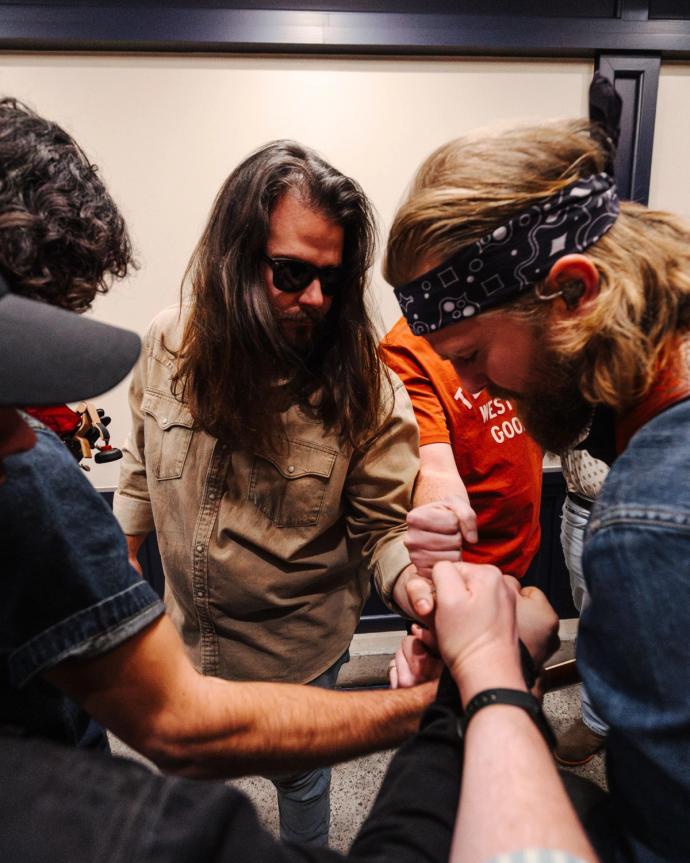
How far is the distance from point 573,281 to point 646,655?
61 cm

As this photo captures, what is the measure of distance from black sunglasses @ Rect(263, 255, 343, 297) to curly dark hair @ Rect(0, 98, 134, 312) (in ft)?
1.47

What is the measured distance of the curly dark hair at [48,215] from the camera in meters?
0.95

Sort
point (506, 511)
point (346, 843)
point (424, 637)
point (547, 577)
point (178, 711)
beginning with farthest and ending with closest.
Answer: point (547, 577) → point (346, 843) → point (506, 511) → point (424, 637) → point (178, 711)

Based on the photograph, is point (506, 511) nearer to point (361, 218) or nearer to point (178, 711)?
point (361, 218)

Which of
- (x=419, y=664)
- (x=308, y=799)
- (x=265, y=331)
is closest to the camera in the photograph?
(x=419, y=664)

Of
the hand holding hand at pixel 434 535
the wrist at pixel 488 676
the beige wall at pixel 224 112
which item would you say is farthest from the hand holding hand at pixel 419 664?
the beige wall at pixel 224 112

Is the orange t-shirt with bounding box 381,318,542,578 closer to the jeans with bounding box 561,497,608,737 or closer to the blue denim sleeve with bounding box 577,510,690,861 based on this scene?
the jeans with bounding box 561,497,608,737

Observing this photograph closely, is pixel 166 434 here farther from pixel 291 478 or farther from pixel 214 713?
pixel 214 713

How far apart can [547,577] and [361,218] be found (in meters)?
2.53

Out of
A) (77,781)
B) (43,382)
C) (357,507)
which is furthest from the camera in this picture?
(357,507)

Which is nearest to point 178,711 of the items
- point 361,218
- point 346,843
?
point 361,218

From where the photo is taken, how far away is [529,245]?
0.96 m

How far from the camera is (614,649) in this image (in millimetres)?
708

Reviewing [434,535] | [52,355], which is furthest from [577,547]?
[52,355]
